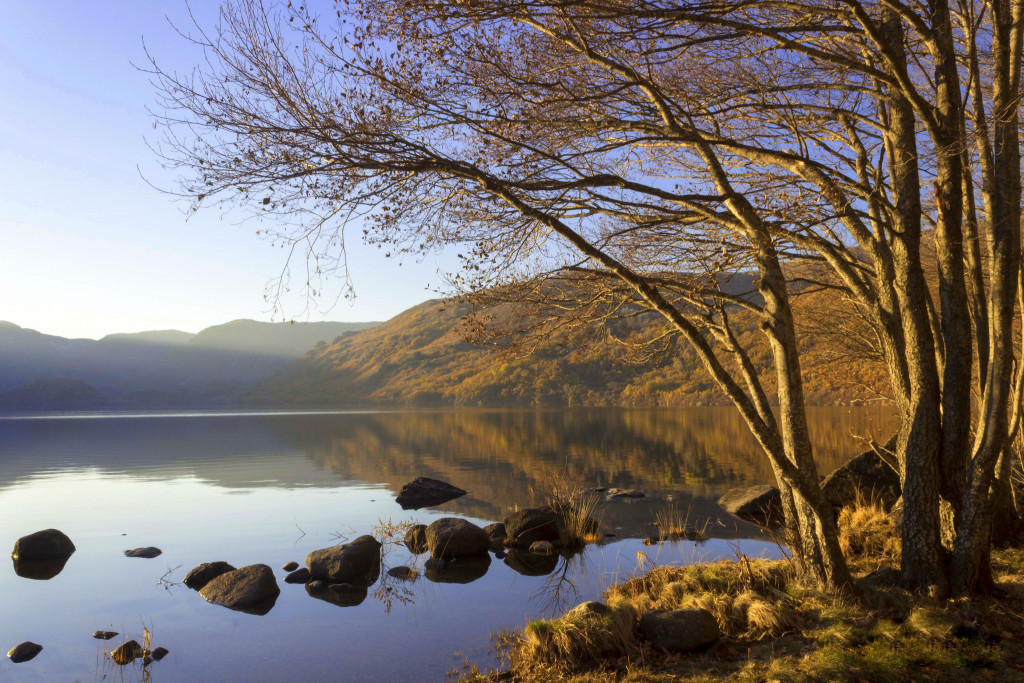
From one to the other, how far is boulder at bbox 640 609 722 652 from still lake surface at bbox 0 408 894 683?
6.79 ft

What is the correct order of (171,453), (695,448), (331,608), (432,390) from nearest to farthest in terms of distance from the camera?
1. (331,608)
2. (695,448)
3. (171,453)
4. (432,390)

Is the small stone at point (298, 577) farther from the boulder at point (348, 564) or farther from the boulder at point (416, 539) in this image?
the boulder at point (416, 539)

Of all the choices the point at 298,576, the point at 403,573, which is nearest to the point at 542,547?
the point at 403,573

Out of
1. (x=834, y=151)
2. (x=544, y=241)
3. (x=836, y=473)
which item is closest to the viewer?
(x=544, y=241)

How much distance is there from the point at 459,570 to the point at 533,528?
90.6 inches

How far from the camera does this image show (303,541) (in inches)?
581

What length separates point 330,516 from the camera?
1767 centimetres

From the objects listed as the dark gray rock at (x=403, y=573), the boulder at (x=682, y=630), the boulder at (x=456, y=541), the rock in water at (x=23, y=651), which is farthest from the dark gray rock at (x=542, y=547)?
the rock in water at (x=23, y=651)

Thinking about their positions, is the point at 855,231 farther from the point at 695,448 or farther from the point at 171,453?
the point at 171,453

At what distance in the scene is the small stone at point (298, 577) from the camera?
11711 millimetres

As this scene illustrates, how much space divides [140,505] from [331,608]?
499 inches

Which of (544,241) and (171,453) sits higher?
(544,241)

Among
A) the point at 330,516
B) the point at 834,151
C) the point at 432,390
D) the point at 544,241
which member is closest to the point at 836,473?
the point at 834,151

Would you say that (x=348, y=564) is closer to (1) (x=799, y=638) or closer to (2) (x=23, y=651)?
(2) (x=23, y=651)
